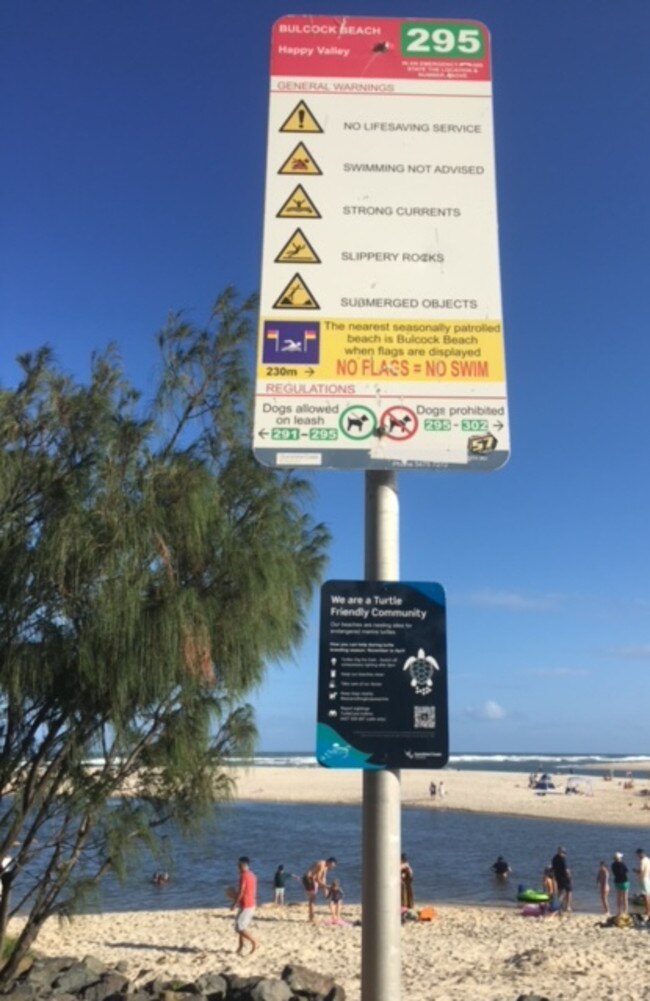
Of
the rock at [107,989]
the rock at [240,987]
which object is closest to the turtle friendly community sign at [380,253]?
the rock at [240,987]

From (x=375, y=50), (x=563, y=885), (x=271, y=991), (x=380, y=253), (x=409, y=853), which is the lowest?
(x=409, y=853)

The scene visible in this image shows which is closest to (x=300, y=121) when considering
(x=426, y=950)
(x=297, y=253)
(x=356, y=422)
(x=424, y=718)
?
(x=297, y=253)

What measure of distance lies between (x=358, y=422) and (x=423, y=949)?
12.6m

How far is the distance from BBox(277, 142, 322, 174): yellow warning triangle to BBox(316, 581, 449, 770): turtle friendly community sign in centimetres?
145

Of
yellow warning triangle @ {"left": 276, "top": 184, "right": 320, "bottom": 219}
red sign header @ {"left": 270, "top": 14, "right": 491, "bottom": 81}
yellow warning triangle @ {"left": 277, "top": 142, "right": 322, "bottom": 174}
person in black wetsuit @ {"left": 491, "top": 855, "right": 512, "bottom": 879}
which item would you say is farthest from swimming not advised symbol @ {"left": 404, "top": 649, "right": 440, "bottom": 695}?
person in black wetsuit @ {"left": 491, "top": 855, "right": 512, "bottom": 879}

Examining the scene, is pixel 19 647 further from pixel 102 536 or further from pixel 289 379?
pixel 289 379

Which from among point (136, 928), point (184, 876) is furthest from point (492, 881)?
point (136, 928)

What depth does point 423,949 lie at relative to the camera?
1306 centimetres

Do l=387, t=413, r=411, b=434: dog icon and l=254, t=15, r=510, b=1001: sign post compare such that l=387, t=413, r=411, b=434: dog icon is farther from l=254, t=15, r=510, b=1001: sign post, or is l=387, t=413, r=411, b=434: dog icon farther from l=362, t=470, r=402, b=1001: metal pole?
l=362, t=470, r=402, b=1001: metal pole

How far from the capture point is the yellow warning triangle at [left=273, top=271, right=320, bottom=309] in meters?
2.87

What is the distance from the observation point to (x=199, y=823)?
7074 mm

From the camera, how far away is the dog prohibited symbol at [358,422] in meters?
2.75

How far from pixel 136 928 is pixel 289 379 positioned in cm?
1561

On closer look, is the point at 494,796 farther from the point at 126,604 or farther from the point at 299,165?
the point at 299,165
